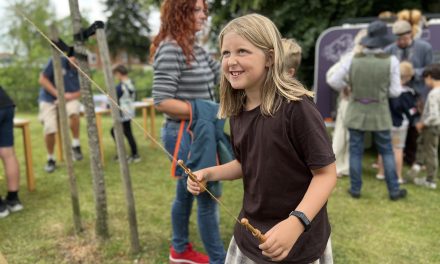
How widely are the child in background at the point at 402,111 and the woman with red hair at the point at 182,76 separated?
2.58m

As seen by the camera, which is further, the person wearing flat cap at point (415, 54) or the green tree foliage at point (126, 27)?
the green tree foliage at point (126, 27)

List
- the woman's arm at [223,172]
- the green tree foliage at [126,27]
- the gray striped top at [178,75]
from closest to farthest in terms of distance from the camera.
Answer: the woman's arm at [223,172]
the gray striped top at [178,75]
the green tree foliage at [126,27]

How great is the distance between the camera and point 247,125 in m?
1.52

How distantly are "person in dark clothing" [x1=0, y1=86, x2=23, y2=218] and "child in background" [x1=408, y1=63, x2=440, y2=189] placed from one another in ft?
14.4

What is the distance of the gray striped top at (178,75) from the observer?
230 centimetres

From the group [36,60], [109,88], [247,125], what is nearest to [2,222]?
[109,88]

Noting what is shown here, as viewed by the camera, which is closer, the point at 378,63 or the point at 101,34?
the point at 101,34

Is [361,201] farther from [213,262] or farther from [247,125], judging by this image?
[247,125]

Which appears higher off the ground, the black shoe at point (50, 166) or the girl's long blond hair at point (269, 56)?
the girl's long blond hair at point (269, 56)

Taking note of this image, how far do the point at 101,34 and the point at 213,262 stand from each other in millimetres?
1711

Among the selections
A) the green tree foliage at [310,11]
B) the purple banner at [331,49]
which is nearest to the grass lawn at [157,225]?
the purple banner at [331,49]

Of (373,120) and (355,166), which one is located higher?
(373,120)

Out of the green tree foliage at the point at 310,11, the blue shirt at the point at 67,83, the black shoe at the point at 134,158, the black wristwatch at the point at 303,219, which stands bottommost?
the black shoe at the point at 134,158

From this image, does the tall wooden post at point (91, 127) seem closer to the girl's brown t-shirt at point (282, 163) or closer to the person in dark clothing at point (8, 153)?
the person in dark clothing at point (8, 153)
